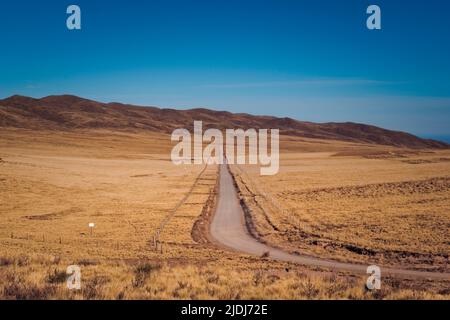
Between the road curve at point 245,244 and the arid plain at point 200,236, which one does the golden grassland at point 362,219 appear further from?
the road curve at point 245,244

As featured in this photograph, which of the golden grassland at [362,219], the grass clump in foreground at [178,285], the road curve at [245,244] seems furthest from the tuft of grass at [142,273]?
the golden grassland at [362,219]

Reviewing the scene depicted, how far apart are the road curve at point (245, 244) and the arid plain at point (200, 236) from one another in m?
0.78

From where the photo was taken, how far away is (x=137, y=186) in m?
58.2

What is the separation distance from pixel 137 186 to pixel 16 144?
269 feet

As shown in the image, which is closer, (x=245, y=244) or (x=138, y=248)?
(x=138, y=248)

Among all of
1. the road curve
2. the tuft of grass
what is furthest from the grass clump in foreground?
the road curve

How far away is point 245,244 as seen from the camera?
83.8ft

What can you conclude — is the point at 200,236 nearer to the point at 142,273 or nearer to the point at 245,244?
the point at 245,244

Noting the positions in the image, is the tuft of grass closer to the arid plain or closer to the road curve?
the arid plain

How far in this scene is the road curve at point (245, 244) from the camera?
18.9 meters

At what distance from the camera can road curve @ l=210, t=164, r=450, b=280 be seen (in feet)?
62.0

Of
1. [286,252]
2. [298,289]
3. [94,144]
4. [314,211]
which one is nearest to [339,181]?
[314,211]

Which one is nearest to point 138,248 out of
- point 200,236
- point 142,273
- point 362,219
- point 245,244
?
point 200,236

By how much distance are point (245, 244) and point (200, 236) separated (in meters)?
3.92
